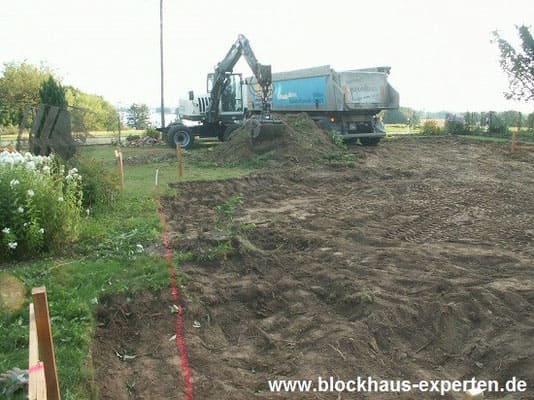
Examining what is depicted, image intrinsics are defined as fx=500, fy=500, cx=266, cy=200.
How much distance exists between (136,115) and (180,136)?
28.6 m

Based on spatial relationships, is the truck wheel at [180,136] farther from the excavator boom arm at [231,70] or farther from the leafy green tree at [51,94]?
the leafy green tree at [51,94]

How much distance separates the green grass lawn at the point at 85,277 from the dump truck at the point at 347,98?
11992mm

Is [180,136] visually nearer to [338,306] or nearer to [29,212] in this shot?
[29,212]

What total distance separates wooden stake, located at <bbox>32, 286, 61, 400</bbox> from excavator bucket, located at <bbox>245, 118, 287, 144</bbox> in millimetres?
13821

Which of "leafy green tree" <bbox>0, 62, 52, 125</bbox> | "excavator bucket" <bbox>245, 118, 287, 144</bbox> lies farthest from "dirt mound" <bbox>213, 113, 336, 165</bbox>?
"leafy green tree" <bbox>0, 62, 52, 125</bbox>

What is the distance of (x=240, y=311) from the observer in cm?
510

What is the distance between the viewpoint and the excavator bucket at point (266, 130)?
16.2 m

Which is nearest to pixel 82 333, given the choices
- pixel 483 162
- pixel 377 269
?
pixel 377 269

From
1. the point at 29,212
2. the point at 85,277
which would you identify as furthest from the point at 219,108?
the point at 85,277

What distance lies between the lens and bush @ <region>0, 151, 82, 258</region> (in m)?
5.93

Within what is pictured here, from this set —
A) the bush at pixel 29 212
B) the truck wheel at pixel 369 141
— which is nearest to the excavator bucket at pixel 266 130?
the truck wheel at pixel 369 141

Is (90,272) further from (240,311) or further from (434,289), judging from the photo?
(434,289)

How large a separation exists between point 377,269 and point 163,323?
262cm

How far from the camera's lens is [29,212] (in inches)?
235
